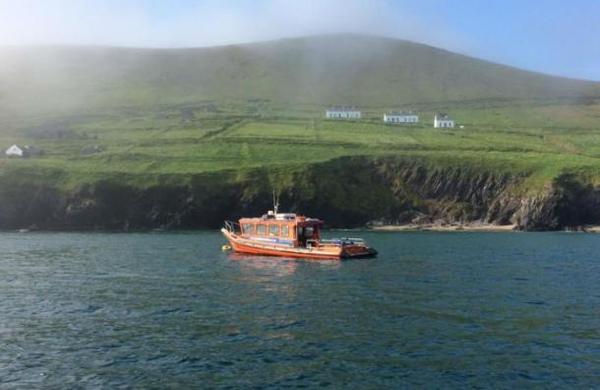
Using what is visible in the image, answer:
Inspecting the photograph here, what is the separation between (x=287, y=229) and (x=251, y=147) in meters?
77.6

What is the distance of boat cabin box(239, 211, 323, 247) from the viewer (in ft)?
275

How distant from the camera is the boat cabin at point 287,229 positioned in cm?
8394

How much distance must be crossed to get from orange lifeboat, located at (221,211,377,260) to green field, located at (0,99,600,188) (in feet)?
171

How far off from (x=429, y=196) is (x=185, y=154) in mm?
54204

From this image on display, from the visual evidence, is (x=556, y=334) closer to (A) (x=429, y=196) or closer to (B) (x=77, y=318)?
Result: (B) (x=77, y=318)

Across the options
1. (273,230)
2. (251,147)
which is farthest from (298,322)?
(251,147)

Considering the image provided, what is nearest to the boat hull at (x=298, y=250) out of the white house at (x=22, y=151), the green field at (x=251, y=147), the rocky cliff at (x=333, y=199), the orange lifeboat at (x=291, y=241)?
the orange lifeboat at (x=291, y=241)

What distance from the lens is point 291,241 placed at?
83312 mm

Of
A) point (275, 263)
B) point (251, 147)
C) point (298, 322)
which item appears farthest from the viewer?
point (251, 147)

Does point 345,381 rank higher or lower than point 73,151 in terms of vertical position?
lower

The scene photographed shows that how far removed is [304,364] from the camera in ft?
106

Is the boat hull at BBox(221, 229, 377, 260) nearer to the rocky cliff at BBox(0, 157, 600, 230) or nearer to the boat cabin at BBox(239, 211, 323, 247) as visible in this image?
the boat cabin at BBox(239, 211, 323, 247)

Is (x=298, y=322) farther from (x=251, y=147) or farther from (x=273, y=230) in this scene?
(x=251, y=147)

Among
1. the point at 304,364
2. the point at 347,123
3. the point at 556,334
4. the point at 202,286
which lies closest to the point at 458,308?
the point at 556,334
